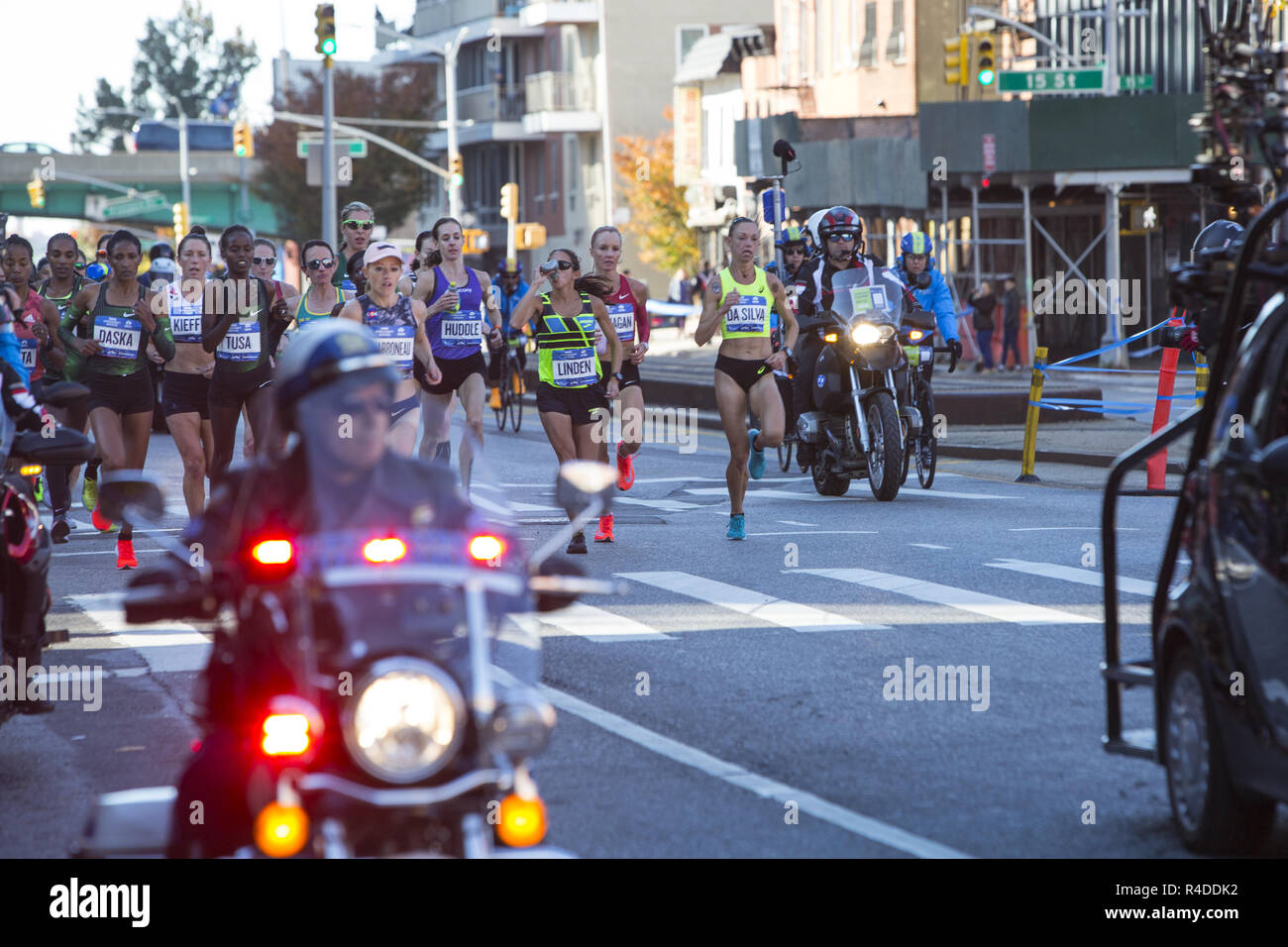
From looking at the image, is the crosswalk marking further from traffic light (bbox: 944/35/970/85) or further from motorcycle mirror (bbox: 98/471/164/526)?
traffic light (bbox: 944/35/970/85)

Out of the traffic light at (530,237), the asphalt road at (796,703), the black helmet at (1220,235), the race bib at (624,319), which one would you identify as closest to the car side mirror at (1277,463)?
the asphalt road at (796,703)

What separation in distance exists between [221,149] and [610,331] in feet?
275

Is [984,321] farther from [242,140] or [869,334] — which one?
[242,140]

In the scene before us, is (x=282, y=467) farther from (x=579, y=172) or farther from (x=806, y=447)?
(x=579, y=172)

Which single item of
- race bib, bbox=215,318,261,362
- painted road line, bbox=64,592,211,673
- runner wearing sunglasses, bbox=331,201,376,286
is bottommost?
painted road line, bbox=64,592,211,673

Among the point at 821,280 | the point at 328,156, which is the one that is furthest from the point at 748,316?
the point at 328,156

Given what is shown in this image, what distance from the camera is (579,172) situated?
77.6m

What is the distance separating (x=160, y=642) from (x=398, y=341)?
3769mm

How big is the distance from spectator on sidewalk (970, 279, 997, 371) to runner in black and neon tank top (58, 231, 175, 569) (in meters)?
25.5

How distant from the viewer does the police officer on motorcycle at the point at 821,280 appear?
17719mm

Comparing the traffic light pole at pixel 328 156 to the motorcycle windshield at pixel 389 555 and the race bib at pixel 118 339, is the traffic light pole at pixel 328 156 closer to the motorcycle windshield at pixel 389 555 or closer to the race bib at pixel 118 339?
the race bib at pixel 118 339

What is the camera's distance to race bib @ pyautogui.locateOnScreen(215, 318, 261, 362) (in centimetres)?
1377

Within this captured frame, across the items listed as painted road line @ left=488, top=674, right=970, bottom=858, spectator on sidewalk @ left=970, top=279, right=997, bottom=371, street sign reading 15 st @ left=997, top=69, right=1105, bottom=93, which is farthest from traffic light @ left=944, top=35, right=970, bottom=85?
painted road line @ left=488, top=674, right=970, bottom=858

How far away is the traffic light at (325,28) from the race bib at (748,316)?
19892 mm
